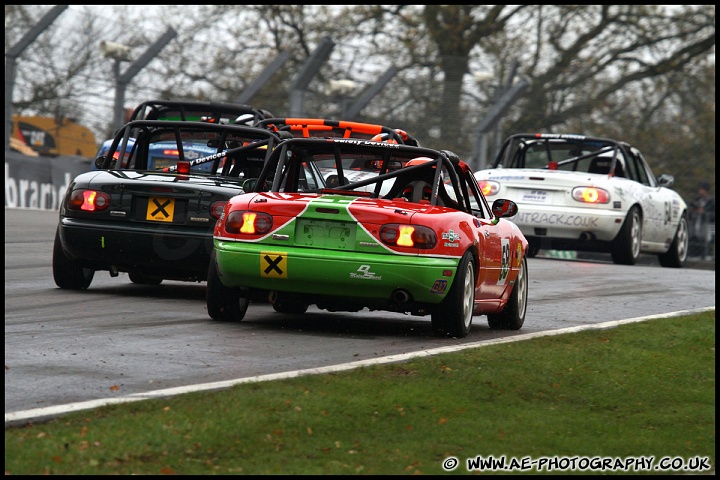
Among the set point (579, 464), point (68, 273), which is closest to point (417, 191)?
point (68, 273)

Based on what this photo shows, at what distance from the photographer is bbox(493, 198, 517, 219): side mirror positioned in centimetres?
959

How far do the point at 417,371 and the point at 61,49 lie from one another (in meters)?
17.3

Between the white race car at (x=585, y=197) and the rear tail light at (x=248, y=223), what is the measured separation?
8794mm

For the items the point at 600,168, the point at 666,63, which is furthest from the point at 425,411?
the point at 666,63

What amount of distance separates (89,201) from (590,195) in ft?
27.2

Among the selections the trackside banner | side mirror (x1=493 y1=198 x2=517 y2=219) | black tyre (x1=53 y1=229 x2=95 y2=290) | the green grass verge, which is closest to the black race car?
black tyre (x1=53 y1=229 x2=95 y2=290)

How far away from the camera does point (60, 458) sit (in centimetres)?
468

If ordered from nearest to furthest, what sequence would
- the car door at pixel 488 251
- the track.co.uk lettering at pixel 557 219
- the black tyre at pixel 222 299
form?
the black tyre at pixel 222 299 → the car door at pixel 488 251 → the track.co.uk lettering at pixel 557 219

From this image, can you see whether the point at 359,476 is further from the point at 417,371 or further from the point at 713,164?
the point at 713,164

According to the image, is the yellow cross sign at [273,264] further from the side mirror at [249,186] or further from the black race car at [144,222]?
the black race car at [144,222]

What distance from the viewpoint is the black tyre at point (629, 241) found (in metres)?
17.2

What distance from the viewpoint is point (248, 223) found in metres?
8.55

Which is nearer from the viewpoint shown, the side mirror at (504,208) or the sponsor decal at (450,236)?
the sponsor decal at (450,236)

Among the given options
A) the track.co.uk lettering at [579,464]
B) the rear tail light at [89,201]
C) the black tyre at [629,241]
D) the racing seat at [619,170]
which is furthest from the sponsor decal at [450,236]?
the racing seat at [619,170]
